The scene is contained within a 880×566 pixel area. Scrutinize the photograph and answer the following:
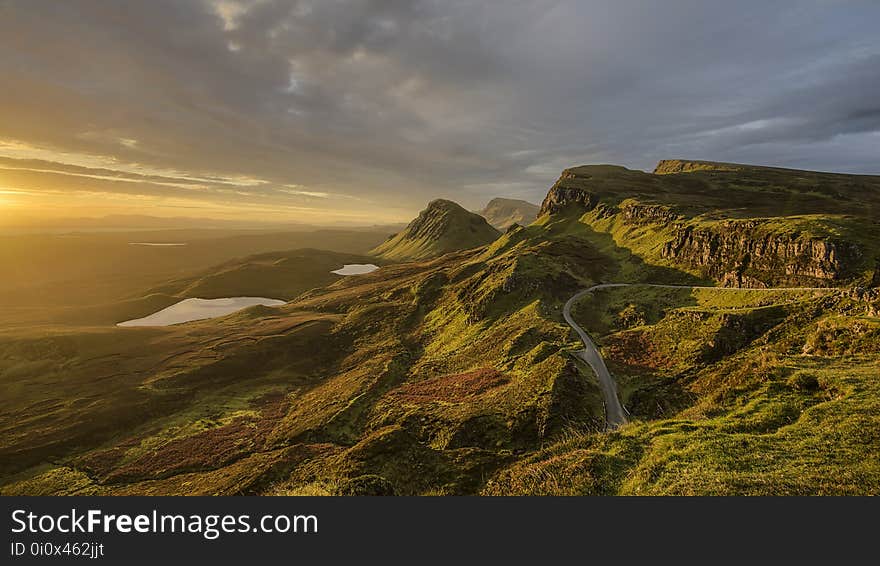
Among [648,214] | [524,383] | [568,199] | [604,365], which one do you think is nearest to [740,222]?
[648,214]

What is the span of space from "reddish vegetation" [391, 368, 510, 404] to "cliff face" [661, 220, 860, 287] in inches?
2154

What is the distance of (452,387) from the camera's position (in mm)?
56188

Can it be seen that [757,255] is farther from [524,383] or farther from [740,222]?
[524,383]

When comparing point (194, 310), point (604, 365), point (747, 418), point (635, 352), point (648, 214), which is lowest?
point (194, 310)

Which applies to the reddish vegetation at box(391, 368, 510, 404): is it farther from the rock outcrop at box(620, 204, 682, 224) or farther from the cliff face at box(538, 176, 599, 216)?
the cliff face at box(538, 176, 599, 216)

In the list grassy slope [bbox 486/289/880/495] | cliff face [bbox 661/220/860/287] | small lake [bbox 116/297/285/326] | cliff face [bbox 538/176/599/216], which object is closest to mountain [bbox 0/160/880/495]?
grassy slope [bbox 486/289/880/495]

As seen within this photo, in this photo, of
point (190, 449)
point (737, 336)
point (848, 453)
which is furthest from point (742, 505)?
point (190, 449)

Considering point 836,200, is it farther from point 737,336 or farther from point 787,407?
point 787,407

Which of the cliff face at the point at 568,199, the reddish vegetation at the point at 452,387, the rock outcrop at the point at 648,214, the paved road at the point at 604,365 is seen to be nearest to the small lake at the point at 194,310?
the reddish vegetation at the point at 452,387

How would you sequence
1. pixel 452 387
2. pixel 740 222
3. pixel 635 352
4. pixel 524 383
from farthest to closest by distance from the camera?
pixel 740 222
pixel 452 387
pixel 635 352
pixel 524 383

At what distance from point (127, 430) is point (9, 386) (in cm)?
4134

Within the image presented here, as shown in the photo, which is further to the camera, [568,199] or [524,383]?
[568,199]

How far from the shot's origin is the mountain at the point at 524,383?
72.5ft

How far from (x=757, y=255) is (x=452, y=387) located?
69.2 m
